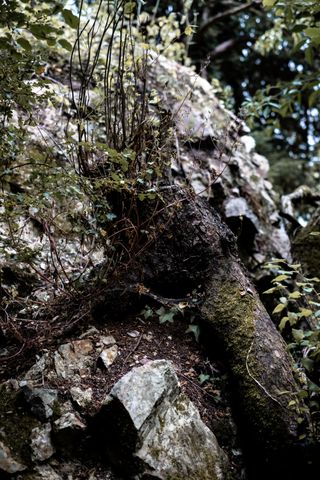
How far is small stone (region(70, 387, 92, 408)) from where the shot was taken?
7.23ft

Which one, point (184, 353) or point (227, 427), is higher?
→ point (184, 353)

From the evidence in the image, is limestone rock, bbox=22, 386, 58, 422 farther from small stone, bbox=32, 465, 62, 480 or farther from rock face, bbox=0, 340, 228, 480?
small stone, bbox=32, 465, 62, 480

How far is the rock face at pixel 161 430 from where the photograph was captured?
2.01 m

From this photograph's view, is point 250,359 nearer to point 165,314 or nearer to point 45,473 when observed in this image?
point 165,314

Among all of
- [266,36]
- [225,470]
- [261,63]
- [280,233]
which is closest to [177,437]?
[225,470]

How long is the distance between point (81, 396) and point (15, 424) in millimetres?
365

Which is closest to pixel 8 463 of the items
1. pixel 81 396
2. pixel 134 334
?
pixel 81 396

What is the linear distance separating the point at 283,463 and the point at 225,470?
0.32 meters

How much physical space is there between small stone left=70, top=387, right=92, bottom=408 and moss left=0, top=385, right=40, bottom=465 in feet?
0.76

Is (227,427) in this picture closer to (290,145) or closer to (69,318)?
(69,318)

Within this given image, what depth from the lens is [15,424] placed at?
206 cm

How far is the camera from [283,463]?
2150 millimetres

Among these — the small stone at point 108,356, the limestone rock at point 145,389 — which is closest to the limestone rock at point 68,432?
the limestone rock at point 145,389

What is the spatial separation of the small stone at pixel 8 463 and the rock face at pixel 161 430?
444 millimetres
